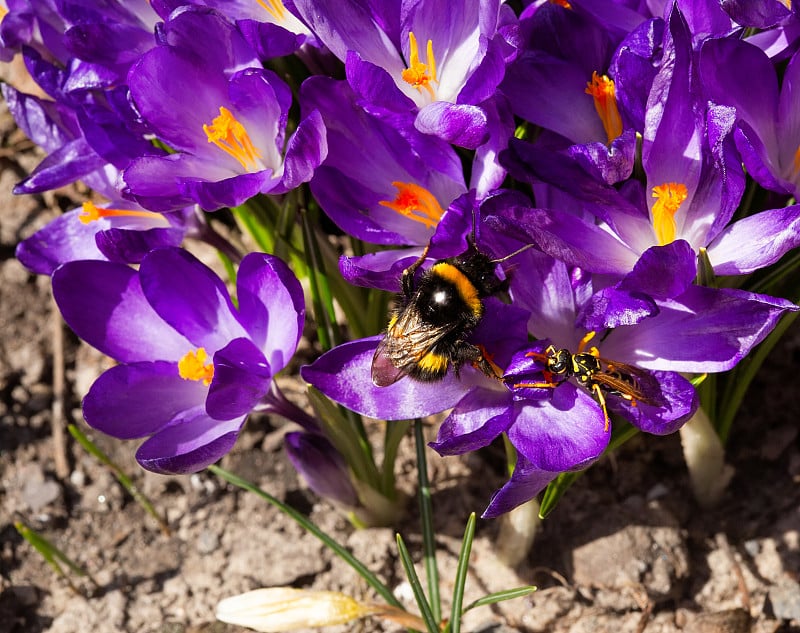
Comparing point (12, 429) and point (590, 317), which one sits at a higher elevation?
point (590, 317)

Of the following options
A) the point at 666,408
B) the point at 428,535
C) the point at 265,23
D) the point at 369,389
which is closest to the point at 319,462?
the point at 428,535

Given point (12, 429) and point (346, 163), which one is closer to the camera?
point (346, 163)

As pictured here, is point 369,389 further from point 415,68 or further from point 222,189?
point 415,68

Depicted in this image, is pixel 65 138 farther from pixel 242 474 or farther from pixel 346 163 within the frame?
pixel 242 474

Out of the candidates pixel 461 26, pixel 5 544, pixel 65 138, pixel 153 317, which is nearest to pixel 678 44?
pixel 461 26

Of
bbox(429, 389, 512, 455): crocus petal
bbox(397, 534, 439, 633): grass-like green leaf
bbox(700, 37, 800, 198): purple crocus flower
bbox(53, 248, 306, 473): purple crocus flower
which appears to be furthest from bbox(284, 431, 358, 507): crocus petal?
bbox(700, 37, 800, 198): purple crocus flower

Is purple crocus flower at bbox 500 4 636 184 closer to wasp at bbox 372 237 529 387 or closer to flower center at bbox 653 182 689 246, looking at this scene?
flower center at bbox 653 182 689 246
